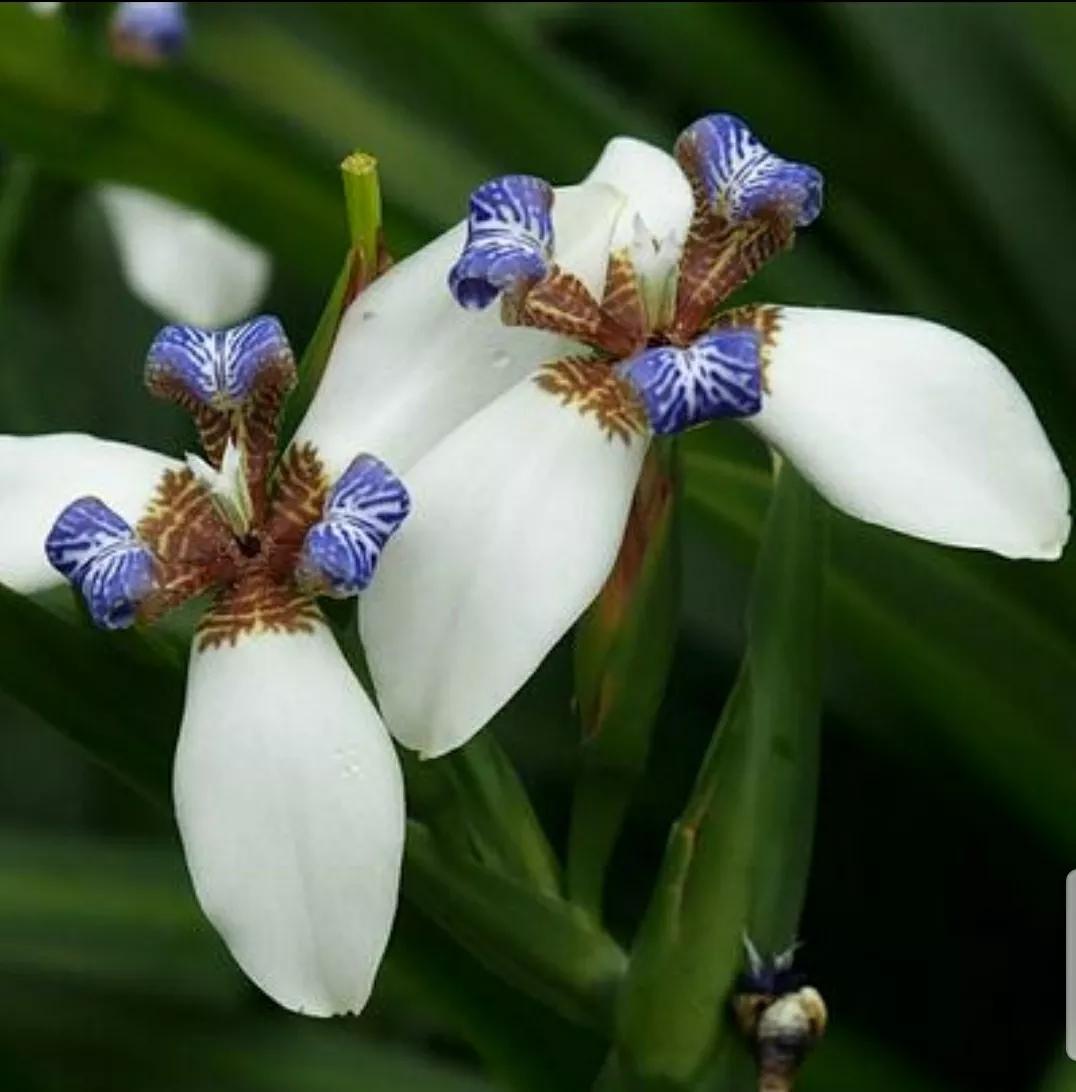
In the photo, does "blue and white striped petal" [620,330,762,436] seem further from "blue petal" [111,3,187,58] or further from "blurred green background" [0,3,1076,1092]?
"blue petal" [111,3,187,58]

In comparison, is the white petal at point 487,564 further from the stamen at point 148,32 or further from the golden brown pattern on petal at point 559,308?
the stamen at point 148,32

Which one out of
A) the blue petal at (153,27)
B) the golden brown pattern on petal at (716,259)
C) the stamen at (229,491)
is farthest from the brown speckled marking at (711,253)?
the blue petal at (153,27)

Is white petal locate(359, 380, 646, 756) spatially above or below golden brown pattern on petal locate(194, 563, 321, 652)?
above

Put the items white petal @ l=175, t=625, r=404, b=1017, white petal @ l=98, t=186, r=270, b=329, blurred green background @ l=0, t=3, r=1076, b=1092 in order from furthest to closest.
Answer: white petal @ l=98, t=186, r=270, b=329
blurred green background @ l=0, t=3, r=1076, b=1092
white petal @ l=175, t=625, r=404, b=1017

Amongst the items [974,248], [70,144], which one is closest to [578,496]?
[70,144]

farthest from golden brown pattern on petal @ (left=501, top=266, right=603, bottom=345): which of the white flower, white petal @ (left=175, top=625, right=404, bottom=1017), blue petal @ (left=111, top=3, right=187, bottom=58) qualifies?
blue petal @ (left=111, top=3, right=187, bottom=58)

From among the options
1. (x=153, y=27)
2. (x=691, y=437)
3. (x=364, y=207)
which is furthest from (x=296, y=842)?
(x=153, y=27)
